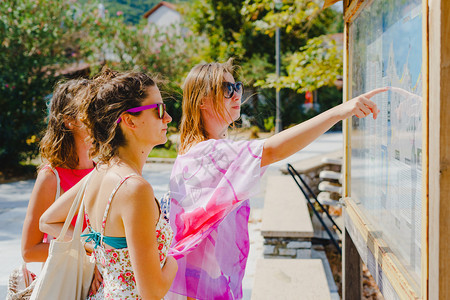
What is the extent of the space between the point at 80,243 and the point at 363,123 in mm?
1443

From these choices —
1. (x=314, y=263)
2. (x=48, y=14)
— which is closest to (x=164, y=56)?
(x=48, y=14)

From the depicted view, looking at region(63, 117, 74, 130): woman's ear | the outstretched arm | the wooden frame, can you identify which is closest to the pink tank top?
region(63, 117, 74, 130): woman's ear

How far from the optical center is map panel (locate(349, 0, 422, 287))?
138cm

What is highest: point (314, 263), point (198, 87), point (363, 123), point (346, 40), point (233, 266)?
point (346, 40)

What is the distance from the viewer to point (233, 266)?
6.23 ft

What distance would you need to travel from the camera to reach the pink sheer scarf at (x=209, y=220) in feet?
5.65

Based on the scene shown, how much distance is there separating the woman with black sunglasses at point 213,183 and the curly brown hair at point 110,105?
0.42 m

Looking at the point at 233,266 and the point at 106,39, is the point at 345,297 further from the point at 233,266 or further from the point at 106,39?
the point at 106,39

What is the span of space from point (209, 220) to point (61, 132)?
0.86m

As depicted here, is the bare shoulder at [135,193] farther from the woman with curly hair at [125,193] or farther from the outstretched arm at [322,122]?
the outstretched arm at [322,122]

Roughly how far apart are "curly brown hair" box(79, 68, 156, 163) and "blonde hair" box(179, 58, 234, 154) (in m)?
0.49

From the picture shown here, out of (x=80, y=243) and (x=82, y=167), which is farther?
(x=82, y=167)

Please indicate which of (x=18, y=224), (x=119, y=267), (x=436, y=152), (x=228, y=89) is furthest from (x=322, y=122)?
(x=18, y=224)

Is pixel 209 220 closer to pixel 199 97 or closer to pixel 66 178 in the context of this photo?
pixel 199 97
